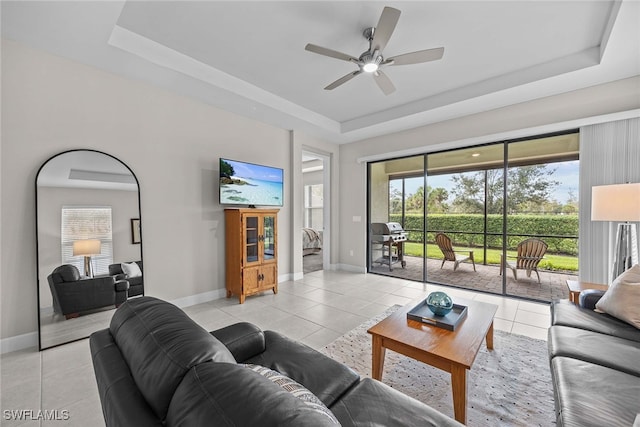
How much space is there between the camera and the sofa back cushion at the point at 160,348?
0.76m

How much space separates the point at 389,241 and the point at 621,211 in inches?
130

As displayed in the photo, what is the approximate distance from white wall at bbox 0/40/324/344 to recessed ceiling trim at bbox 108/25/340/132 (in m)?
0.57

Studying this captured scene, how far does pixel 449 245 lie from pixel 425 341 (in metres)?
3.48

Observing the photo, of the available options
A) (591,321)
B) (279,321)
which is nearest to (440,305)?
(591,321)

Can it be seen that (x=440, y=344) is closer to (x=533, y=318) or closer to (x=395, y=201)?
(x=533, y=318)

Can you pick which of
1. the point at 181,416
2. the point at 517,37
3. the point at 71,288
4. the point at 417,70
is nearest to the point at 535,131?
the point at 517,37

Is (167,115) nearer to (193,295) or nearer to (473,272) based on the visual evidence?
(193,295)

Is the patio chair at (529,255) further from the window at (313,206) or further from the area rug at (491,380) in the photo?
the window at (313,206)

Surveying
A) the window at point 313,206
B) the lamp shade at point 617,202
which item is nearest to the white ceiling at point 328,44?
the lamp shade at point 617,202

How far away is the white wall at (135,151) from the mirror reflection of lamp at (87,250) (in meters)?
0.30

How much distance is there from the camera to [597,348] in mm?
1523

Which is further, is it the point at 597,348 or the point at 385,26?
the point at 385,26

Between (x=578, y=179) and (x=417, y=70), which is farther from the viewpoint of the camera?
(x=578, y=179)

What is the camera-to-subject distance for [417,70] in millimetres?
3146
